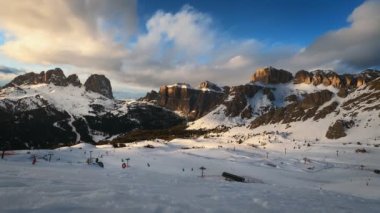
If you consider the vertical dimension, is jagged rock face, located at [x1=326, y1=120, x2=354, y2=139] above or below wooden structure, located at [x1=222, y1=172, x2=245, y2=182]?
above

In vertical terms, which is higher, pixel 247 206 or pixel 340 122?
pixel 340 122

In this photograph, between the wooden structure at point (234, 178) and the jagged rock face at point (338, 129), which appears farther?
the jagged rock face at point (338, 129)

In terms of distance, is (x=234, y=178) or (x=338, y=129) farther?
(x=338, y=129)

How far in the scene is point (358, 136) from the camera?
414 feet

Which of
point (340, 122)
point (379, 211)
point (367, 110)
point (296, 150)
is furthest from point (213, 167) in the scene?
point (367, 110)

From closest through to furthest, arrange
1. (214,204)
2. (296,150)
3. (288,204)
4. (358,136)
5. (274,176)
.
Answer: (214,204), (288,204), (274,176), (296,150), (358,136)

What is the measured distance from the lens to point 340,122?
141875 mm

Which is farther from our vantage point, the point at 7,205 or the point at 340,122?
the point at 340,122

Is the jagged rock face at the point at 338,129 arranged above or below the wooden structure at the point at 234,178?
above

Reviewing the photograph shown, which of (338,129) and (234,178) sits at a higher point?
(338,129)

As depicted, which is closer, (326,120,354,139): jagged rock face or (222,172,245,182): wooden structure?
(222,172,245,182): wooden structure

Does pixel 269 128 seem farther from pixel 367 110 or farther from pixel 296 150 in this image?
pixel 296 150

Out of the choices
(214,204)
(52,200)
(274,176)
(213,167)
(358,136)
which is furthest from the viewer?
(358,136)

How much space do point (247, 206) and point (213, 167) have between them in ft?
112
